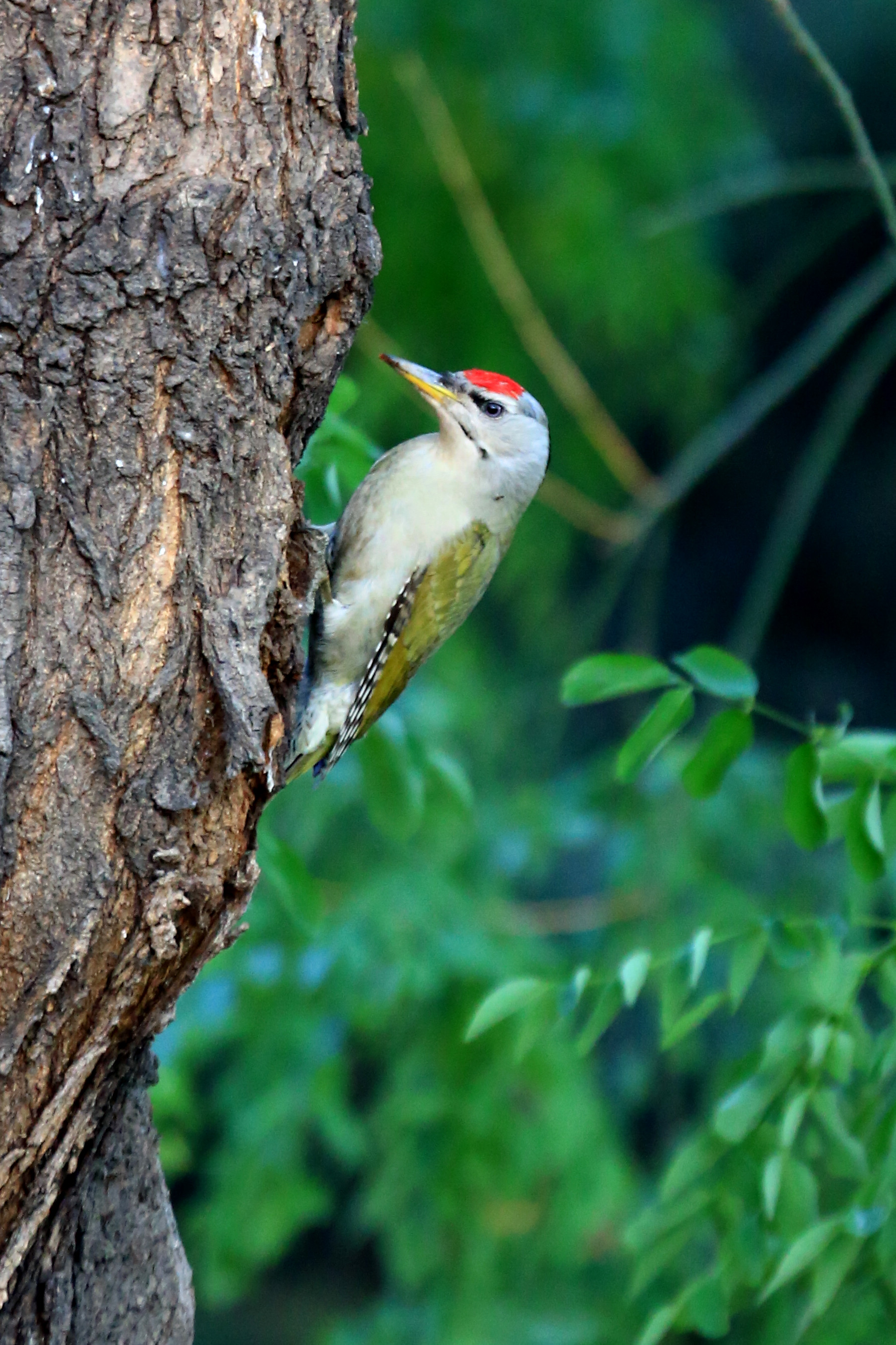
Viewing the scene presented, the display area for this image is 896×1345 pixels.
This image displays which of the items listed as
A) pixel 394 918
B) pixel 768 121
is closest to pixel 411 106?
pixel 768 121

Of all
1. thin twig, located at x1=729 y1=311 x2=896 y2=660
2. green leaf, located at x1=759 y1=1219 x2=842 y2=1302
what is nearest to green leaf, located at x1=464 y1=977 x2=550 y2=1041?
green leaf, located at x1=759 y1=1219 x2=842 y2=1302

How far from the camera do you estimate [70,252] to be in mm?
1284

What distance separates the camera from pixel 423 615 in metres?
2.47

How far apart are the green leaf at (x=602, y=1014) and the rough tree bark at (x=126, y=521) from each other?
538mm

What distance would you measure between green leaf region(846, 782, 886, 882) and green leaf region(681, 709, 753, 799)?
156 millimetres

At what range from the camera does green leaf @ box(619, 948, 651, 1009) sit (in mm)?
1635

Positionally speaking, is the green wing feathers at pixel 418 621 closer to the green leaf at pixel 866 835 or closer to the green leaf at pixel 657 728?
the green leaf at pixel 657 728

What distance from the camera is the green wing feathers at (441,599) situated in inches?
95.5

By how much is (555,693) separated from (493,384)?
1.92 m

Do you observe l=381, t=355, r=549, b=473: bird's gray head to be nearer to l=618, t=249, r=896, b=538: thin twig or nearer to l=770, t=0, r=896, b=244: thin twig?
l=618, t=249, r=896, b=538: thin twig

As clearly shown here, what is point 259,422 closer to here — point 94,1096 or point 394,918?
point 94,1096

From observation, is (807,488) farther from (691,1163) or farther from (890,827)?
(691,1163)

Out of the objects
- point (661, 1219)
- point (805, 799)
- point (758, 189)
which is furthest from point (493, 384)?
point (661, 1219)

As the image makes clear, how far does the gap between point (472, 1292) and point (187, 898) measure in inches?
107
